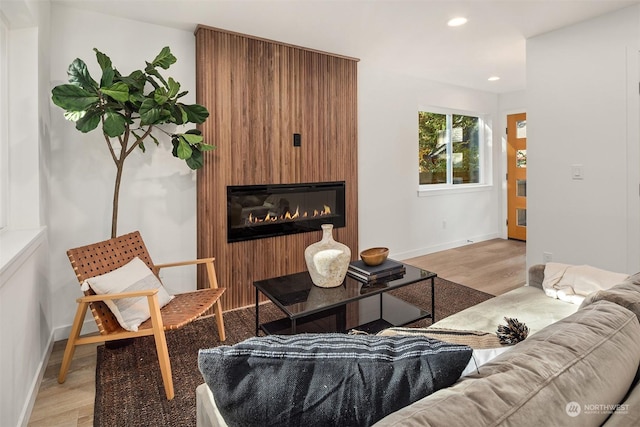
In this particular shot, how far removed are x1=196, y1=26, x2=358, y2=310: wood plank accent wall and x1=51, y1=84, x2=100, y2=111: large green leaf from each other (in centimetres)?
95

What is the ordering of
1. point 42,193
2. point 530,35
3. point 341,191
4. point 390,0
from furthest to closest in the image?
point 341,191
point 530,35
point 390,0
point 42,193

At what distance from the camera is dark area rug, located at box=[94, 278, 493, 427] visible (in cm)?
179

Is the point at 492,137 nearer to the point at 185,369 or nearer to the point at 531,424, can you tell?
the point at 185,369

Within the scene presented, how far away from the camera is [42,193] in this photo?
2354 mm

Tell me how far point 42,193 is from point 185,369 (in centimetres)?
151

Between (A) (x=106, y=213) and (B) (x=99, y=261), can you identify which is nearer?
(B) (x=99, y=261)

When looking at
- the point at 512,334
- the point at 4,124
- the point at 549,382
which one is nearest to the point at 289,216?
the point at 4,124

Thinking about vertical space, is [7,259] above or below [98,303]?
above

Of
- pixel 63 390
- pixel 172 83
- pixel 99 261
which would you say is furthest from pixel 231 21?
pixel 63 390

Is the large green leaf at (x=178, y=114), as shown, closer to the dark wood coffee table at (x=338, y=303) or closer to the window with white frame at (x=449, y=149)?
the dark wood coffee table at (x=338, y=303)

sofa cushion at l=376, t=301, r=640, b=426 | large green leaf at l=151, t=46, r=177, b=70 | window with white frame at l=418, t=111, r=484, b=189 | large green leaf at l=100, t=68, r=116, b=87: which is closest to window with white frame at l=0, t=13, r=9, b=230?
large green leaf at l=100, t=68, r=116, b=87

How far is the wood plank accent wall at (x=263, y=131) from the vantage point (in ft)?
10.0

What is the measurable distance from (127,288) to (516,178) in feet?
19.0

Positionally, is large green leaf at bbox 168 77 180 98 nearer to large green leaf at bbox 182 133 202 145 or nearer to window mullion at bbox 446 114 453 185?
large green leaf at bbox 182 133 202 145
